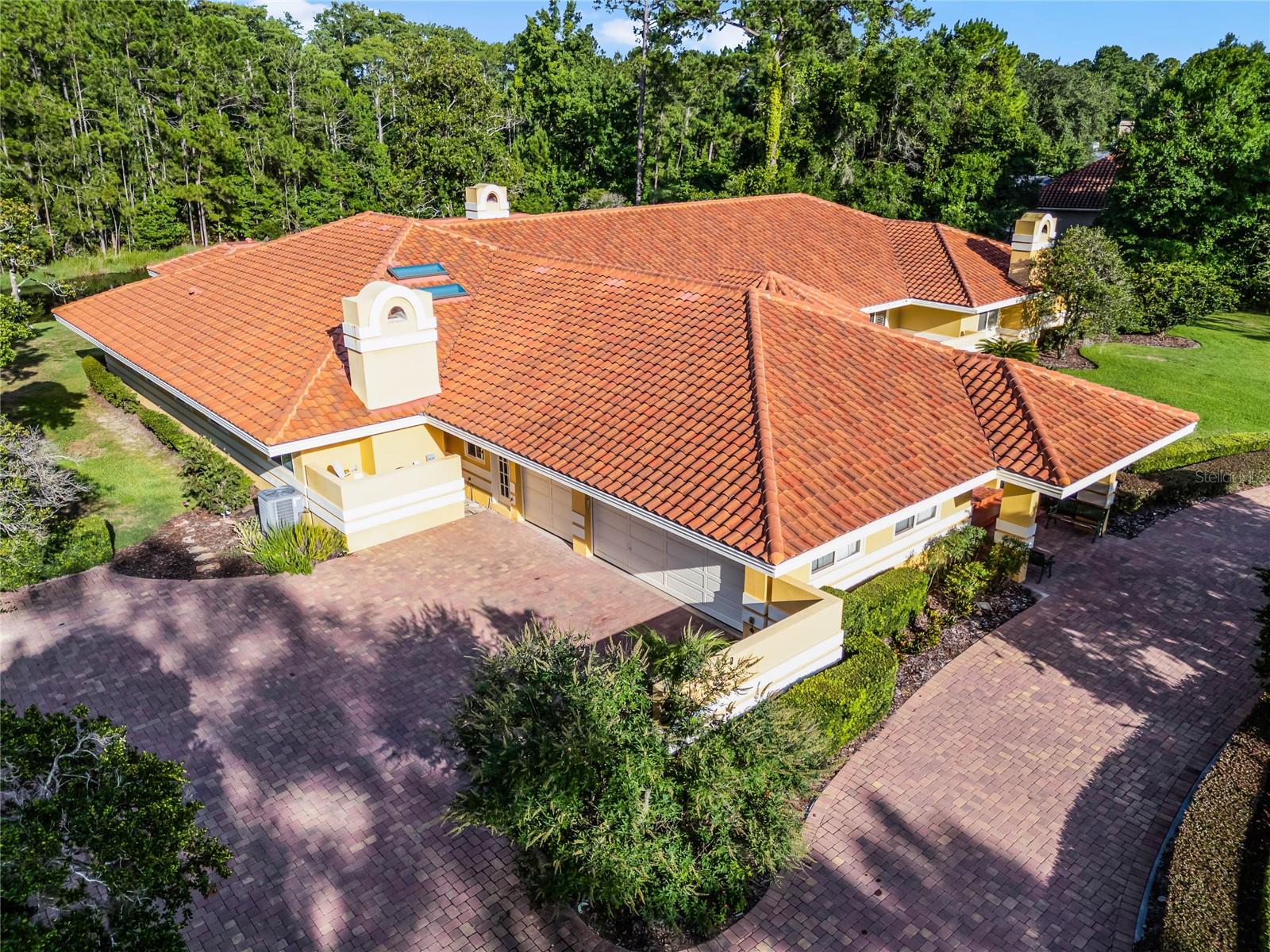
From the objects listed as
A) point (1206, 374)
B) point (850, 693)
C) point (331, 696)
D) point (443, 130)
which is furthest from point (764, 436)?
point (443, 130)

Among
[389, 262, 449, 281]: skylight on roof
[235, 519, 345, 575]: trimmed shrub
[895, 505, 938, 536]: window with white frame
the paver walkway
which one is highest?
[389, 262, 449, 281]: skylight on roof

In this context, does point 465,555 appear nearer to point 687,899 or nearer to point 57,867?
point 687,899

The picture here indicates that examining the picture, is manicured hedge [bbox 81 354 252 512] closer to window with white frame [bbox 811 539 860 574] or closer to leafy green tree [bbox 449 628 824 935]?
leafy green tree [bbox 449 628 824 935]

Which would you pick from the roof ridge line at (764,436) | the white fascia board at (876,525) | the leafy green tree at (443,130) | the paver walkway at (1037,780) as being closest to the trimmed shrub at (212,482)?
the roof ridge line at (764,436)

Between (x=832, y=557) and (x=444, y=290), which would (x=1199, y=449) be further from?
(x=444, y=290)

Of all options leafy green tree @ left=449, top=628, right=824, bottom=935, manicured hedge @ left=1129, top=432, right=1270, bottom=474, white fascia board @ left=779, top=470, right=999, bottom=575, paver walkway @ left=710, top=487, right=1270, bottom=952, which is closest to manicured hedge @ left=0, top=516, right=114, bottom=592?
leafy green tree @ left=449, top=628, right=824, bottom=935

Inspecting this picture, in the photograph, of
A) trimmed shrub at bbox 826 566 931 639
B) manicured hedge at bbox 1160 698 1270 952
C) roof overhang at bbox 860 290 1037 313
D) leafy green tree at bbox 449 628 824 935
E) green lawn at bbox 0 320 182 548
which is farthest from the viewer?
roof overhang at bbox 860 290 1037 313

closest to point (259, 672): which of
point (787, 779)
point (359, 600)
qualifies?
point (359, 600)

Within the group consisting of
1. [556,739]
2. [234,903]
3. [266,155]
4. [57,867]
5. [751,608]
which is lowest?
[234,903]
